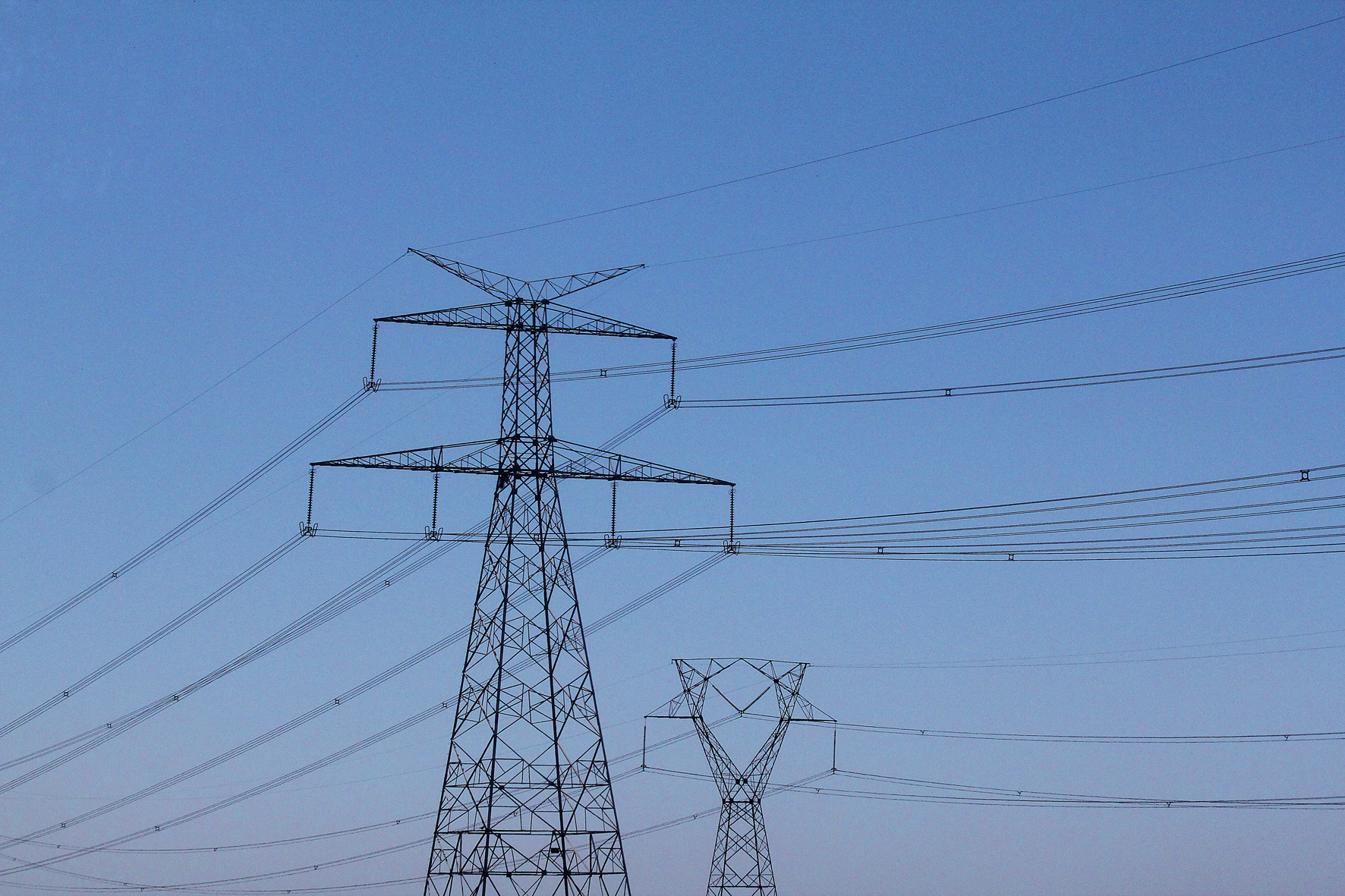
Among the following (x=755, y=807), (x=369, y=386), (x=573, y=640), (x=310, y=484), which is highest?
(x=369, y=386)

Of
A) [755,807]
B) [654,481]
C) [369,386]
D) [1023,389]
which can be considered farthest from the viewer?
[755,807]

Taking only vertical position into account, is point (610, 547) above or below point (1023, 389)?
below

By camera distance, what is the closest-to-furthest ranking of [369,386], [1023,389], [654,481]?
1. [1023,389]
2. [654,481]
3. [369,386]

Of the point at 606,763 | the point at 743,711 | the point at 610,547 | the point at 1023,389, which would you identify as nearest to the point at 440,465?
the point at 610,547

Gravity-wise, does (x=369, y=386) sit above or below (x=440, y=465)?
above

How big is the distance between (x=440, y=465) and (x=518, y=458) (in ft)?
9.02

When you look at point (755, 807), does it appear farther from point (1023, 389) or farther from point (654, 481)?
point (1023, 389)

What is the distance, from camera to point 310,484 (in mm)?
44688

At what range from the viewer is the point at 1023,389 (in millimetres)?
Answer: 40500

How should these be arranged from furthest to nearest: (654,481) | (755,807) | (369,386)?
1. (755,807)
2. (369,386)
3. (654,481)

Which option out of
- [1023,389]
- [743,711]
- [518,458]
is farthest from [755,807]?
[1023,389]

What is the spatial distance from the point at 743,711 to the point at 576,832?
1597cm

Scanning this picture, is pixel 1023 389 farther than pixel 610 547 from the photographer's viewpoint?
No

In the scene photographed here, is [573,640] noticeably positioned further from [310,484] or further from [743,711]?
[743,711]
